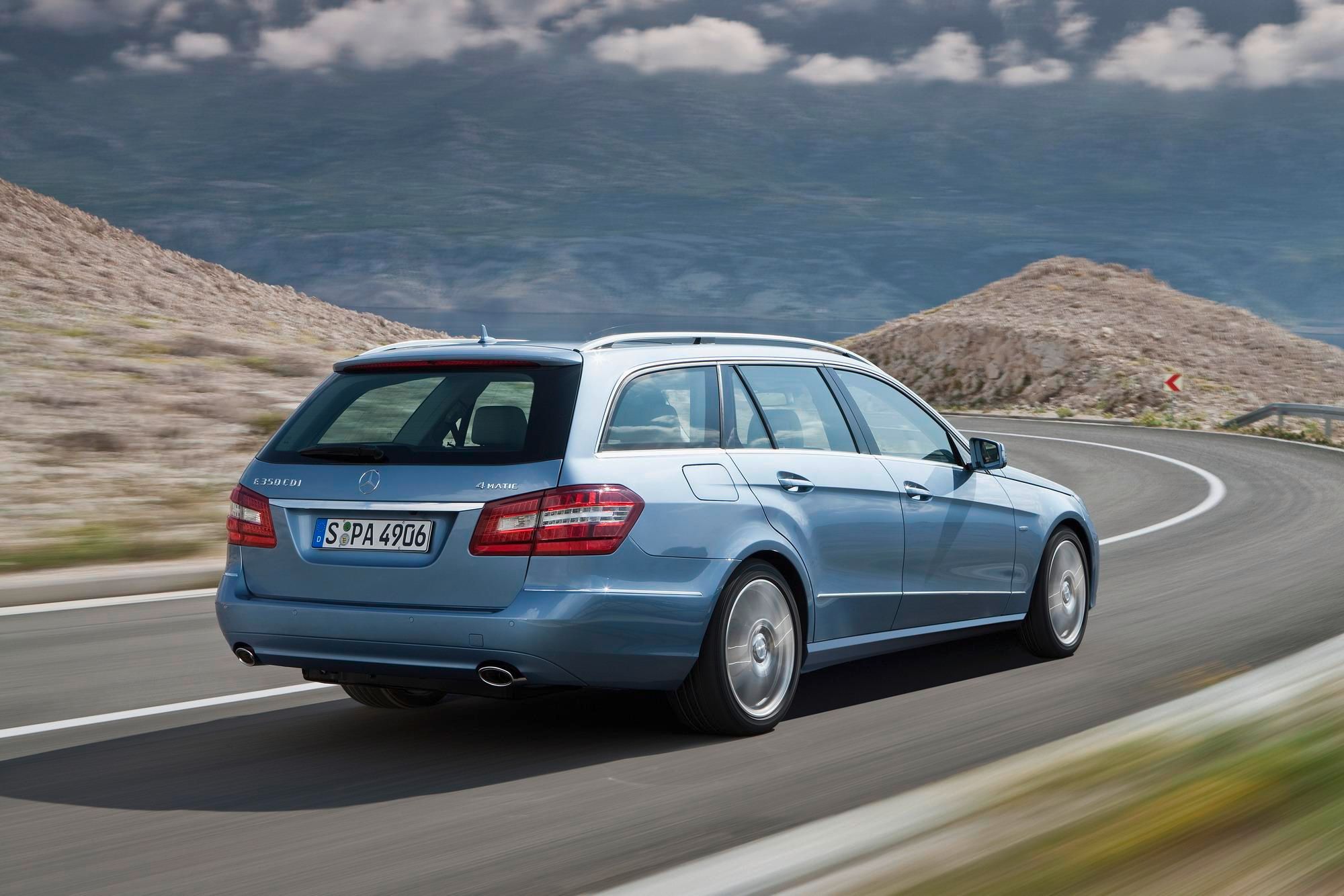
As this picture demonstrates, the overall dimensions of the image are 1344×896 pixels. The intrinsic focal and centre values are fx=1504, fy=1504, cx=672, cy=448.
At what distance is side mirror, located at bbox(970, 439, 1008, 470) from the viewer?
7352 millimetres

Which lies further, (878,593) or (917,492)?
(917,492)

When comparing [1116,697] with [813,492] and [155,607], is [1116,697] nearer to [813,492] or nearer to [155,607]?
[813,492]

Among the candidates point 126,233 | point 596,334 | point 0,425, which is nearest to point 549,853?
point 596,334

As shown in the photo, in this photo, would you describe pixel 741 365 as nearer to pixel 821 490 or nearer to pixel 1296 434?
pixel 821 490

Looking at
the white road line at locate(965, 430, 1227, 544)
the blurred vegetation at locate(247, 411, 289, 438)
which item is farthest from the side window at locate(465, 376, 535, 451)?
the blurred vegetation at locate(247, 411, 289, 438)

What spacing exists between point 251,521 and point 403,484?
0.77 meters

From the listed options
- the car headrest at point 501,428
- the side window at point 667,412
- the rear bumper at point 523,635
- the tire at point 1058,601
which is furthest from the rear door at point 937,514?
the car headrest at point 501,428

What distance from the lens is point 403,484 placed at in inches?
213

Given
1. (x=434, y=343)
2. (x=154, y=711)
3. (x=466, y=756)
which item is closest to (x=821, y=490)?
(x=434, y=343)

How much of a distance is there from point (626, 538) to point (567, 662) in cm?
48

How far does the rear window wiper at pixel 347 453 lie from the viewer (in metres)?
5.59

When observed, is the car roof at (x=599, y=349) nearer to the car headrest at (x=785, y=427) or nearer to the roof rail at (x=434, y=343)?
the roof rail at (x=434, y=343)

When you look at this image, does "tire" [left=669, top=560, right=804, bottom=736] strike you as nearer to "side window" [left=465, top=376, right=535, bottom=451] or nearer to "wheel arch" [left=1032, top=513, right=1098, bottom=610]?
"side window" [left=465, top=376, right=535, bottom=451]

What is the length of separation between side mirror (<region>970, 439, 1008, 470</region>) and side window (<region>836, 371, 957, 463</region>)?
0.38 ft
